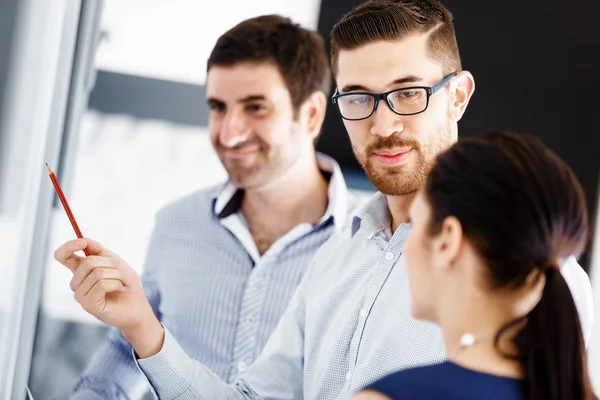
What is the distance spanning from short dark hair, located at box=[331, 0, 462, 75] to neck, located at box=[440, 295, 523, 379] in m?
0.70

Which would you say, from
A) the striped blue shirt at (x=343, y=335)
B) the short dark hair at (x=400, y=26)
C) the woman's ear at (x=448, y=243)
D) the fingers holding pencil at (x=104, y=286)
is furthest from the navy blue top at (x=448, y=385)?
the short dark hair at (x=400, y=26)

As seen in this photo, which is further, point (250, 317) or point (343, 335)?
point (250, 317)

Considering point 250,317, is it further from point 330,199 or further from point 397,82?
point 397,82

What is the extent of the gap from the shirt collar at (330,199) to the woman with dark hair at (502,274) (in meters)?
1.14

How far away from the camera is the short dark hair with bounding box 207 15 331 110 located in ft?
7.60

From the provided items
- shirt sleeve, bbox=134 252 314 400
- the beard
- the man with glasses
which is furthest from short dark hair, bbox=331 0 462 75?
shirt sleeve, bbox=134 252 314 400

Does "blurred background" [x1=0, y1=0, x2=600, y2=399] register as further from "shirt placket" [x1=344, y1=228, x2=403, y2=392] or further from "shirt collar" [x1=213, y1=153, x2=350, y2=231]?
"shirt placket" [x1=344, y1=228, x2=403, y2=392]

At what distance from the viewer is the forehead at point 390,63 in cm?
154

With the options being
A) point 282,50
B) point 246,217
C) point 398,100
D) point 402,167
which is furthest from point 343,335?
point 282,50

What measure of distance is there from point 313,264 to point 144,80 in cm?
120

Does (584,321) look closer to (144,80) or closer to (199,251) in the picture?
(199,251)

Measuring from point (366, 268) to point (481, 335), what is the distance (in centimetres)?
56

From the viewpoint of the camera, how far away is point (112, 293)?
1381 millimetres

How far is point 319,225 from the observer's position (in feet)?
7.09
